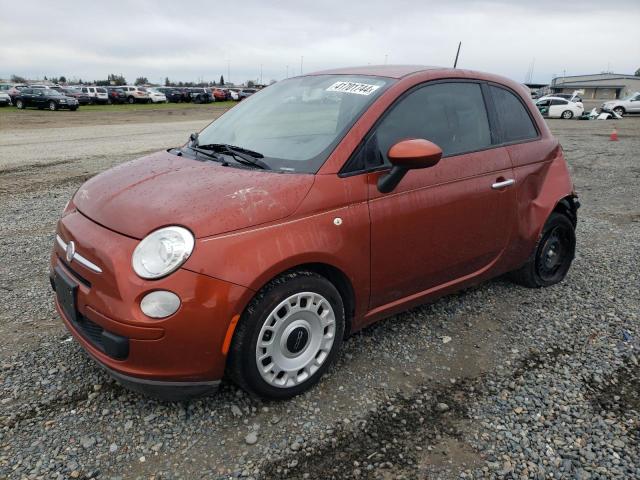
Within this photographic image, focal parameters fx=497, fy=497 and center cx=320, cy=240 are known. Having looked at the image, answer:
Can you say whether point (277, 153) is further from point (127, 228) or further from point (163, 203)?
point (127, 228)

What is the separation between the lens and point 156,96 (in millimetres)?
42344

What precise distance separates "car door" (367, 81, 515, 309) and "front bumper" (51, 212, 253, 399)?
0.99 meters

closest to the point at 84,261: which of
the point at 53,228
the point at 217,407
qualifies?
the point at 217,407

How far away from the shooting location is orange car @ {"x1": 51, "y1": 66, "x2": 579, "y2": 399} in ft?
7.50

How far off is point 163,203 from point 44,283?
237cm

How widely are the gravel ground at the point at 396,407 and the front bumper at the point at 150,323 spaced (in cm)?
33

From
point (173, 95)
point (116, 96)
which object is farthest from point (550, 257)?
point (173, 95)

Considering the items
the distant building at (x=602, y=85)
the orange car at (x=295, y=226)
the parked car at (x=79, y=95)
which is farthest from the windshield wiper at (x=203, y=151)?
the distant building at (x=602, y=85)

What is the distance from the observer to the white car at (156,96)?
41.9 m

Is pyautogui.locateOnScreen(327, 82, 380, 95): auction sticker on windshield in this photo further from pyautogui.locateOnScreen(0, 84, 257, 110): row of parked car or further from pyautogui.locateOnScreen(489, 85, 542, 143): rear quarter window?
pyautogui.locateOnScreen(0, 84, 257, 110): row of parked car

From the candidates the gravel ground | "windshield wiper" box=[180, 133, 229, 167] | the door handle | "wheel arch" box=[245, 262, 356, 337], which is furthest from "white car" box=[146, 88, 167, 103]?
"wheel arch" box=[245, 262, 356, 337]

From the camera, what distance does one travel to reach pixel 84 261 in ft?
8.01

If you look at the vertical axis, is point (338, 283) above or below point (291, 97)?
below

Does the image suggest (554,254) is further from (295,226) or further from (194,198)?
(194,198)
